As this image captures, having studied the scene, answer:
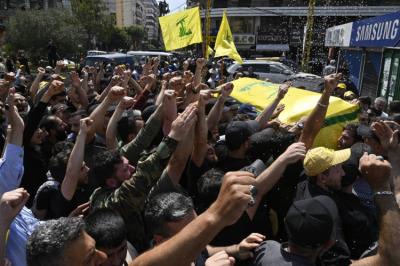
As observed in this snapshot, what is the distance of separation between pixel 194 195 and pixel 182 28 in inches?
257

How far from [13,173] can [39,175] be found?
1.19 metres

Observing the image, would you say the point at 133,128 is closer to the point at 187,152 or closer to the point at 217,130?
the point at 217,130

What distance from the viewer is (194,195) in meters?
3.42

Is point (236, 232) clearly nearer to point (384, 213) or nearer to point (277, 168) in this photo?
point (277, 168)

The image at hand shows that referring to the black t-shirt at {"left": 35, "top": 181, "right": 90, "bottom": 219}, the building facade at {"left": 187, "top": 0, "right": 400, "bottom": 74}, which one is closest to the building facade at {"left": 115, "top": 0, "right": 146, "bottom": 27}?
the building facade at {"left": 187, "top": 0, "right": 400, "bottom": 74}

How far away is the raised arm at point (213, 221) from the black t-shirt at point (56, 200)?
1.53m

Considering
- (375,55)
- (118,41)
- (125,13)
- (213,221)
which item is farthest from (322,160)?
(125,13)

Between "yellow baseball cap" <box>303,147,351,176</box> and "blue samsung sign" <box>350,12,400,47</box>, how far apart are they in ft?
22.3

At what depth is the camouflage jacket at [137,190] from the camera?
2.41 metres

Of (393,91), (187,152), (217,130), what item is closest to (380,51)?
(393,91)

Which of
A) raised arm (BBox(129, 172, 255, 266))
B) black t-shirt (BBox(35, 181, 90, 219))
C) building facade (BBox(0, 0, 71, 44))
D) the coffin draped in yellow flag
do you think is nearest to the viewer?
raised arm (BBox(129, 172, 255, 266))

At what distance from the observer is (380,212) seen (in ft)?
6.51

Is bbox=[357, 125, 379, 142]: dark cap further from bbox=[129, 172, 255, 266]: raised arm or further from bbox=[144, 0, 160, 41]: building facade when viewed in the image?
bbox=[144, 0, 160, 41]: building facade

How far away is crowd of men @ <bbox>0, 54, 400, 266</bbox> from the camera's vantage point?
1.75 m
